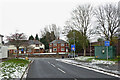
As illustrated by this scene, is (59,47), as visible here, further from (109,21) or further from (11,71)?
(11,71)

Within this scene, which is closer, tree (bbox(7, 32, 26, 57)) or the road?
the road

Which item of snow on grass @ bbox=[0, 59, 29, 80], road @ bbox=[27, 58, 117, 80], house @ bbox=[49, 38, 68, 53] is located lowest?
road @ bbox=[27, 58, 117, 80]

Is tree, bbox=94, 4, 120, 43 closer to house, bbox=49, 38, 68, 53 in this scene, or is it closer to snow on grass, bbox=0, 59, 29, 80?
snow on grass, bbox=0, 59, 29, 80

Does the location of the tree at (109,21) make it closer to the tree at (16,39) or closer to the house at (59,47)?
the tree at (16,39)

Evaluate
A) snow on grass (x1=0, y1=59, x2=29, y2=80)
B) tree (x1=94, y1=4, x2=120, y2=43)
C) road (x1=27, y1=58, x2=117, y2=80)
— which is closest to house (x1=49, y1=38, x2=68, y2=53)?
tree (x1=94, y1=4, x2=120, y2=43)

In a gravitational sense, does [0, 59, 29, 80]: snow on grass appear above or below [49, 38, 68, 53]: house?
below

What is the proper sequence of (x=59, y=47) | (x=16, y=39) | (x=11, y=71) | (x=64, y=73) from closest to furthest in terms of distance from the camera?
(x=11, y=71) < (x=64, y=73) < (x=16, y=39) < (x=59, y=47)

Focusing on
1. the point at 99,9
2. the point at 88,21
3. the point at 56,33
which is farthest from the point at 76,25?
the point at 56,33

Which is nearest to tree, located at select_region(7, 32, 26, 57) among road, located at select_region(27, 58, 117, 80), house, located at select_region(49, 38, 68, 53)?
road, located at select_region(27, 58, 117, 80)

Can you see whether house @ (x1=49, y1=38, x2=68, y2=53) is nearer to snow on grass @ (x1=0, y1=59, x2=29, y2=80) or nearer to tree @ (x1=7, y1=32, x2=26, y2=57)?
tree @ (x1=7, y1=32, x2=26, y2=57)

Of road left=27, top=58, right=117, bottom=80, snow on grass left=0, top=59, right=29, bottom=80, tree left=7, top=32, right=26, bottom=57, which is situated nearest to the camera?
snow on grass left=0, top=59, right=29, bottom=80

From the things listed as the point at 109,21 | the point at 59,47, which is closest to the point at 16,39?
the point at 109,21

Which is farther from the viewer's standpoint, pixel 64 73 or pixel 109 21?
pixel 109 21

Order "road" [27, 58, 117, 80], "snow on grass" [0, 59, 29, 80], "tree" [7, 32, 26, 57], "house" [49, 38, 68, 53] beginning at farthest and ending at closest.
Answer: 1. "house" [49, 38, 68, 53]
2. "tree" [7, 32, 26, 57]
3. "road" [27, 58, 117, 80]
4. "snow on grass" [0, 59, 29, 80]
